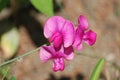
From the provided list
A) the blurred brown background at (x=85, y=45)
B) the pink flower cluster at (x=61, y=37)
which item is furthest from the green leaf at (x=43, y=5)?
the blurred brown background at (x=85, y=45)

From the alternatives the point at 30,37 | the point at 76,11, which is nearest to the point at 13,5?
the point at 30,37

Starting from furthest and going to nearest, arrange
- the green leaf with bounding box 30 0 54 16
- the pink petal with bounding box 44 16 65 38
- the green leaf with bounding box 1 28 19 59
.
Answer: the green leaf with bounding box 1 28 19 59 < the green leaf with bounding box 30 0 54 16 < the pink petal with bounding box 44 16 65 38

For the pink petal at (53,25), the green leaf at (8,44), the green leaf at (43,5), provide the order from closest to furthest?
the pink petal at (53,25) < the green leaf at (43,5) < the green leaf at (8,44)

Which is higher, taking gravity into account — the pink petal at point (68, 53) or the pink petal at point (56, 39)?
the pink petal at point (56, 39)

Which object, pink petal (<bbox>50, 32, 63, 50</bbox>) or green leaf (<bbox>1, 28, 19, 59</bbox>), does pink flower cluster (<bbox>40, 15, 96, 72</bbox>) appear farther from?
green leaf (<bbox>1, 28, 19, 59</bbox>)

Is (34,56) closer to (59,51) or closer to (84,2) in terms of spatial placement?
(84,2)

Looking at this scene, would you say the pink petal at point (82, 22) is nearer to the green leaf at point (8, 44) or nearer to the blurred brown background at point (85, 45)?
the blurred brown background at point (85, 45)

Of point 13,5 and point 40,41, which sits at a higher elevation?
point 13,5

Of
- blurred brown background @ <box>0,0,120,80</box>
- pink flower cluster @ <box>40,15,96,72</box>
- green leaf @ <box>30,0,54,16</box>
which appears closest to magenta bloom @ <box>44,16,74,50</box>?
pink flower cluster @ <box>40,15,96,72</box>

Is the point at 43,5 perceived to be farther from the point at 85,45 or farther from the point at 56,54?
the point at 85,45
